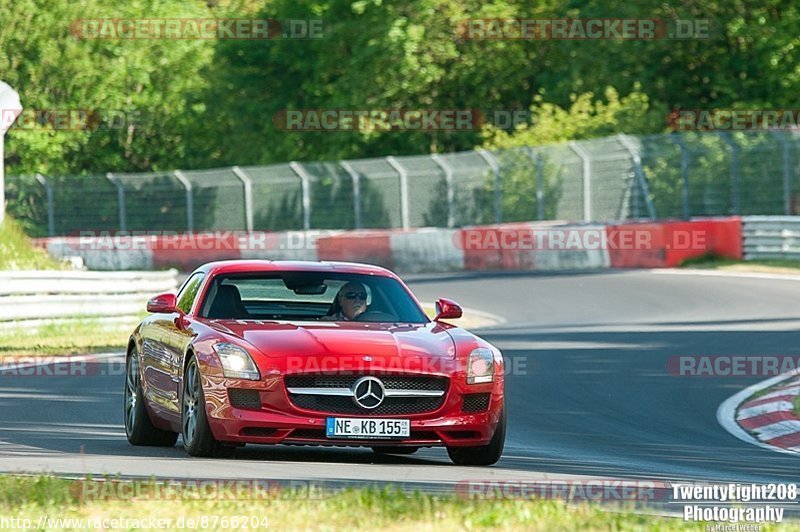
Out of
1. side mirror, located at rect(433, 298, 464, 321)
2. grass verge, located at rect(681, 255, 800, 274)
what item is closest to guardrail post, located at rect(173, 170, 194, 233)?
grass verge, located at rect(681, 255, 800, 274)

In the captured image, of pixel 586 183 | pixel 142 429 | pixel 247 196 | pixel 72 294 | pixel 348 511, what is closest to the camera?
pixel 348 511

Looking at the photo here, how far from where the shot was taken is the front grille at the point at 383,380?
1012cm

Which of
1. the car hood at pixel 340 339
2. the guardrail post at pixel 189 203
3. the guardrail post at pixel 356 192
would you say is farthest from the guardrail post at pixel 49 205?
the car hood at pixel 340 339

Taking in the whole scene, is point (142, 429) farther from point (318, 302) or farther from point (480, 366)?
point (480, 366)

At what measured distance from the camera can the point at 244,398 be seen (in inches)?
396

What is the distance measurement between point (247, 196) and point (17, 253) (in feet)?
56.4

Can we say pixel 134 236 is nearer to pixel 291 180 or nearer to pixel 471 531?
pixel 291 180

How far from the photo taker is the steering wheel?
11.3 m

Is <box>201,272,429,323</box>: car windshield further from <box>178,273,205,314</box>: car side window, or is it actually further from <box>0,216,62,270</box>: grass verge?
<box>0,216,62,270</box>: grass verge

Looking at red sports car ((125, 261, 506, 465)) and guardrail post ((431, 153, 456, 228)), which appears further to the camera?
guardrail post ((431, 153, 456, 228))

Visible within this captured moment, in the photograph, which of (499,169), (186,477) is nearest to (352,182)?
(499,169)

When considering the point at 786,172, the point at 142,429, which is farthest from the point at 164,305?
the point at 786,172

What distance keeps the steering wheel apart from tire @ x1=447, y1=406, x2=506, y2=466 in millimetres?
1138

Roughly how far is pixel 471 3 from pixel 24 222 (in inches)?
691
